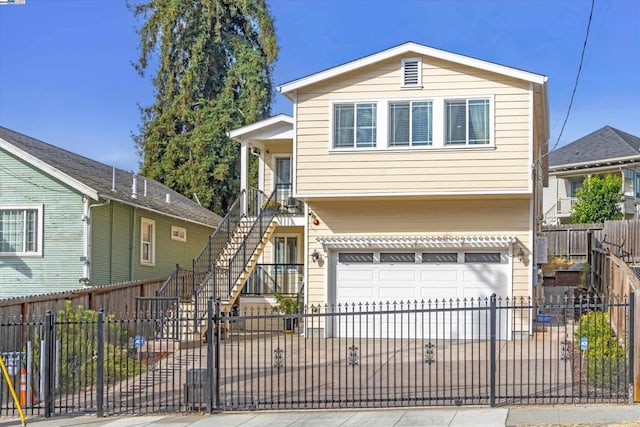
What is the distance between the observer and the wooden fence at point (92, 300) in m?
15.5

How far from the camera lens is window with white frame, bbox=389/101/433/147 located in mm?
19000

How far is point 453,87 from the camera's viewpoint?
1895 cm

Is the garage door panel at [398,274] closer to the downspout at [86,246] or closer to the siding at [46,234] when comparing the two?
the downspout at [86,246]

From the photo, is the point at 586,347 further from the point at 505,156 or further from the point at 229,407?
the point at 505,156

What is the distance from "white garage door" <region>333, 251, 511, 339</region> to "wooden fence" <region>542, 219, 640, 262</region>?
9101mm

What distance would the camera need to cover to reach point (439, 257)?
19.6 m

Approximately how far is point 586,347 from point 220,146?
106 ft

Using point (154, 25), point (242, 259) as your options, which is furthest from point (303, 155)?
point (154, 25)

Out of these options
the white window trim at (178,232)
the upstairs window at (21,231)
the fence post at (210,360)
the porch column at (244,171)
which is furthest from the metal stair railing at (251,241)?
the fence post at (210,360)

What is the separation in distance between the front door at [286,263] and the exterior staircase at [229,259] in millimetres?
1592

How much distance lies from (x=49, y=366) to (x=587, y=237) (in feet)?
78.9

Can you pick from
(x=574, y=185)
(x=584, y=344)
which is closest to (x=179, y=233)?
(x=584, y=344)

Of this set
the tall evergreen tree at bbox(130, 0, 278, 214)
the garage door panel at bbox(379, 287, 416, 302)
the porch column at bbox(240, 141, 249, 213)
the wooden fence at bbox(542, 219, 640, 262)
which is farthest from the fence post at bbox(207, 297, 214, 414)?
the tall evergreen tree at bbox(130, 0, 278, 214)

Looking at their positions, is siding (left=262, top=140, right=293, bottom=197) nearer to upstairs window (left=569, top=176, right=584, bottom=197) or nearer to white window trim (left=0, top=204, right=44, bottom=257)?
white window trim (left=0, top=204, right=44, bottom=257)
